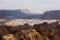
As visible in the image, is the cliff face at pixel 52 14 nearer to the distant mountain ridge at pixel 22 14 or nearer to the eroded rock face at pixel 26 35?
the distant mountain ridge at pixel 22 14

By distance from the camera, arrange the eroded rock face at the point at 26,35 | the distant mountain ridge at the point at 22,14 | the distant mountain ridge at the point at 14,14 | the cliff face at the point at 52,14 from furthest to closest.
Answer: the cliff face at the point at 52,14, the distant mountain ridge at the point at 22,14, the distant mountain ridge at the point at 14,14, the eroded rock face at the point at 26,35

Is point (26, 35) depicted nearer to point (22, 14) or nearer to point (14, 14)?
point (14, 14)

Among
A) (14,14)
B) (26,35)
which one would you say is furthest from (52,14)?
(26,35)

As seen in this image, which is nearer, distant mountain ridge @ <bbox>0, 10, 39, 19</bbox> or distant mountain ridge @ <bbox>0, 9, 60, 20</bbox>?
distant mountain ridge @ <bbox>0, 10, 39, 19</bbox>

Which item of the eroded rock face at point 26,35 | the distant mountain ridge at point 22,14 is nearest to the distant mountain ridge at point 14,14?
the distant mountain ridge at point 22,14

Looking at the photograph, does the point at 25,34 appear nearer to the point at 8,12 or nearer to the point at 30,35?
the point at 30,35

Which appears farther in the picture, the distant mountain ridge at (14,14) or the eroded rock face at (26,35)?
the distant mountain ridge at (14,14)

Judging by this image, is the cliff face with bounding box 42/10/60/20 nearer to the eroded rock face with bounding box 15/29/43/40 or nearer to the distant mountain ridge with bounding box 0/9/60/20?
the distant mountain ridge with bounding box 0/9/60/20

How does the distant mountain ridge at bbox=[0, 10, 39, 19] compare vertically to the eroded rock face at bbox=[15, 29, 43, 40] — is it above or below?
below

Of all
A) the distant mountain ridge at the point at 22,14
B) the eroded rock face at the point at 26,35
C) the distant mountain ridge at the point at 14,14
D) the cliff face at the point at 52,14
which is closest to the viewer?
the eroded rock face at the point at 26,35

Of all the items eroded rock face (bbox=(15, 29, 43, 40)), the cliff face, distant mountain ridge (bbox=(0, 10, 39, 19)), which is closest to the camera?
eroded rock face (bbox=(15, 29, 43, 40))

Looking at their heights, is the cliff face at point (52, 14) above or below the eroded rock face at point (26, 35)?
below

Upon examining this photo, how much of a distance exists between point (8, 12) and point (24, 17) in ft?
17.9

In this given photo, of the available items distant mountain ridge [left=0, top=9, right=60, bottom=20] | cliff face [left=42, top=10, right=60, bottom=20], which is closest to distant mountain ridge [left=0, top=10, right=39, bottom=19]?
distant mountain ridge [left=0, top=9, right=60, bottom=20]
